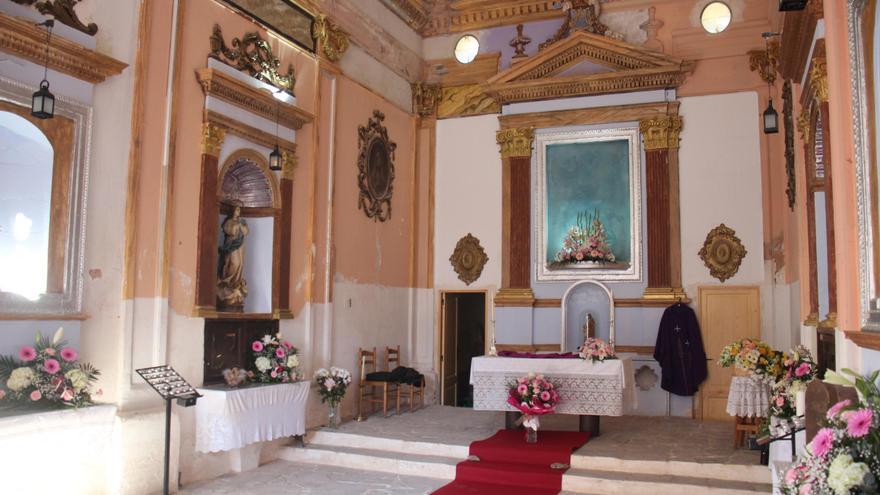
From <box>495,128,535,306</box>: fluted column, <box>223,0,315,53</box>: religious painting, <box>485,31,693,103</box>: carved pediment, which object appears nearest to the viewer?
<box>223,0,315,53</box>: religious painting

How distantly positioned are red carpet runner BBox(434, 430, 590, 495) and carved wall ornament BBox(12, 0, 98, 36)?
6.02 metres

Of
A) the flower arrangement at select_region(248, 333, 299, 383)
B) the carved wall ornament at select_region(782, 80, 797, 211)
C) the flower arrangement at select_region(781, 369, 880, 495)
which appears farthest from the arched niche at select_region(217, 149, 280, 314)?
the flower arrangement at select_region(781, 369, 880, 495)

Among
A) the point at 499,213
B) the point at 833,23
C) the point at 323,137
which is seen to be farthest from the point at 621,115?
the point at 833,23

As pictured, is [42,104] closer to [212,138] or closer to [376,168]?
[212,138]

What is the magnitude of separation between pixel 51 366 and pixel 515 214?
829cm

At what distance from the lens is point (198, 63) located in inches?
339

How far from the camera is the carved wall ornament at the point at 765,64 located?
458 inches

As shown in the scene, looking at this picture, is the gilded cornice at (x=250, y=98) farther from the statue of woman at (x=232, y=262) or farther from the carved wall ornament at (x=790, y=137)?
the carved wall ornament at (x=790, y=137)

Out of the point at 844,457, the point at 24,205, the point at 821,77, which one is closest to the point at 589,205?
→ the point at 821,77

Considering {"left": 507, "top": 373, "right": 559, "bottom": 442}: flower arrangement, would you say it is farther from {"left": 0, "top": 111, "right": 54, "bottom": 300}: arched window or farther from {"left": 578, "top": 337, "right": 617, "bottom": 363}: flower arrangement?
{"left": 0, "top": 111, "right": 54, "bottom": 300}: arched window

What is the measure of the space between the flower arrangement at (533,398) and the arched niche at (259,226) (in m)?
3.37

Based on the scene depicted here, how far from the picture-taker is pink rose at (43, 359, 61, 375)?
6.58 meters

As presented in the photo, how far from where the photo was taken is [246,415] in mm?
8375

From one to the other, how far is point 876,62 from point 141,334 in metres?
6.95
